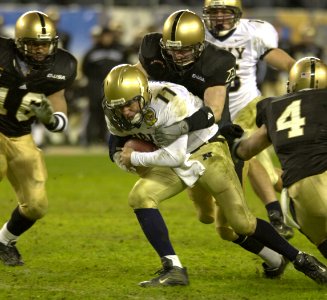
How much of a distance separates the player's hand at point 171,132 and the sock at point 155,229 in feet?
1.16

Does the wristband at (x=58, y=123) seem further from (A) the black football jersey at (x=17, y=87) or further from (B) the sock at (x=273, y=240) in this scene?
(B) the sock at (x=273, y=240)

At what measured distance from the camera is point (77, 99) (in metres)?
12.8

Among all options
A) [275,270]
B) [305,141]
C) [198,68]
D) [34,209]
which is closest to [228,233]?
[275,270]

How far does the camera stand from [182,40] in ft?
15.8

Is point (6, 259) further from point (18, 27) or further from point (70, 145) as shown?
point (70, 145)

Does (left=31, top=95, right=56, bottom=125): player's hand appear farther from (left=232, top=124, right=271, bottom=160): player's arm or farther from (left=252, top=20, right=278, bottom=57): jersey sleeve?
(left=252, top=20, right=278, bottom=57): jersey sleeve

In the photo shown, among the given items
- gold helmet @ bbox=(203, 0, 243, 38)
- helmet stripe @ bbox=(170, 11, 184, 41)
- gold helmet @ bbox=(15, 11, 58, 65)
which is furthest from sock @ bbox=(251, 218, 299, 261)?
gold helmet @ bbox=(203, 0, 243, 38)

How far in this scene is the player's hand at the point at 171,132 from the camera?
4.56 metres

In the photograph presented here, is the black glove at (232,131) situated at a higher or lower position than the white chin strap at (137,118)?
lower

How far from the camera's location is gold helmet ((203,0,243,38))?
6.08 metres

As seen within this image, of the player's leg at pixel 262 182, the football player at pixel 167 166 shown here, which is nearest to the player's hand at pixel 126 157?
the football player at pixel 167 166

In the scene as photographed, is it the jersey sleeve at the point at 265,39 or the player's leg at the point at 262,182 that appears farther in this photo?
the jersey sleeve at the point at 265,39

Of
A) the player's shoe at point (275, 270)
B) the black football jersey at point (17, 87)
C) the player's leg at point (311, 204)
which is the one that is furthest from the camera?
the black football jersey at point (17, 87)

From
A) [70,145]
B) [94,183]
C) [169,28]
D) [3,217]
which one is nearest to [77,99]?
[70,145]
